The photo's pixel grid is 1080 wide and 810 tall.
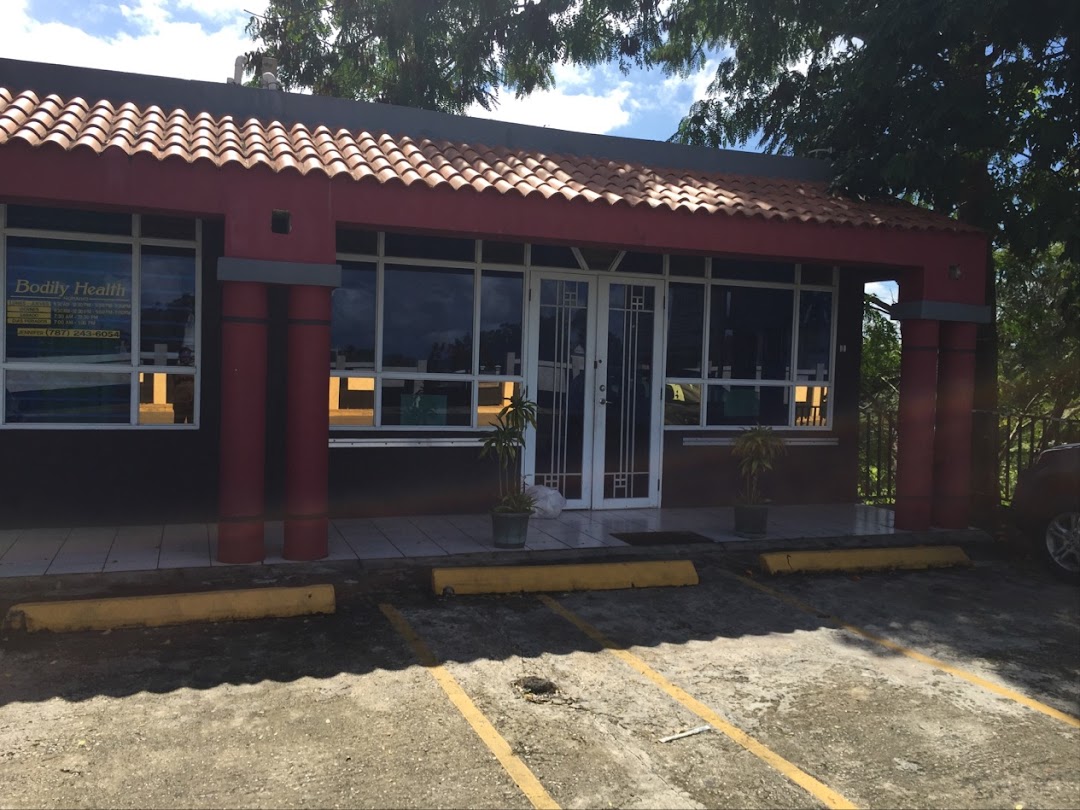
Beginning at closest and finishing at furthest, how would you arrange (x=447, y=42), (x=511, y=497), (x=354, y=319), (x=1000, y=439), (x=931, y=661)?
(x=931, y=661) < (x=511, y=497) < (x=354, y=319) < (x=1000, y=439) < (x=447, y=42)

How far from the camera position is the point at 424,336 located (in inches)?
375

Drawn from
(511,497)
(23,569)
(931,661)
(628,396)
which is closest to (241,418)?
(23,569)

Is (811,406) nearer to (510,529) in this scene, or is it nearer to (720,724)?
(510,529)

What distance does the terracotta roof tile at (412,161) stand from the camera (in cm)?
717

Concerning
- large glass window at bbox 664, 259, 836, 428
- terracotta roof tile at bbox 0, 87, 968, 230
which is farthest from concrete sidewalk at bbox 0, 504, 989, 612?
terracotta roof tile at bbox 0, 87, 968, 230

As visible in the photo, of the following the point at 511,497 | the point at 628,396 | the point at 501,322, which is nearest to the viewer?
the point at 511,497

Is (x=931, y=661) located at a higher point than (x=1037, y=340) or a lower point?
lower

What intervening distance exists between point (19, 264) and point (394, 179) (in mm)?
3564

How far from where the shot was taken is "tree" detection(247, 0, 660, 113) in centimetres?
1700

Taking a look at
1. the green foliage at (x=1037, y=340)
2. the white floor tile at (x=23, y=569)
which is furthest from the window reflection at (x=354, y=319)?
the green foliage at (x=1037, y=340)

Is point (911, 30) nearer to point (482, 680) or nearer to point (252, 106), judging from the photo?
point (252, 106)

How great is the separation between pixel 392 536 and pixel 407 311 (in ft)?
7.85

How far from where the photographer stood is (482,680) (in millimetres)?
5148

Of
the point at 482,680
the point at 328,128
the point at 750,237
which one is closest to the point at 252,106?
the point at 328,128
